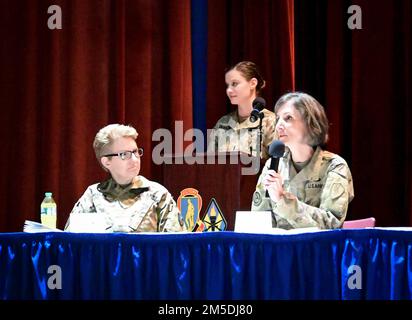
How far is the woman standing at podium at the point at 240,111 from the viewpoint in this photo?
16.8ft

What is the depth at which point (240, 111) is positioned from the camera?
524cm

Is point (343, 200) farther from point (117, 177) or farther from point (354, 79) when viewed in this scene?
point (354, 79)

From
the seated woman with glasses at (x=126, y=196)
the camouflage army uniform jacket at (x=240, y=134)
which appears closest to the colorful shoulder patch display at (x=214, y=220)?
the seated woman with glasses at (x=126, y=196)

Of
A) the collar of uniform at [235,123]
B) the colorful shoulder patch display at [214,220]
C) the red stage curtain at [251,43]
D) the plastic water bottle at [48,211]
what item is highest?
the red stage curtain at [251,43]

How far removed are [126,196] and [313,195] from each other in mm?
991

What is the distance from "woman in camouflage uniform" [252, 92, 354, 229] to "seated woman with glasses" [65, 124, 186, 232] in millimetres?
491

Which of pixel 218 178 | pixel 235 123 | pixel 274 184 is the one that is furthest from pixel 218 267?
pixel 235 123

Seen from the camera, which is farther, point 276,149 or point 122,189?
point 122,189

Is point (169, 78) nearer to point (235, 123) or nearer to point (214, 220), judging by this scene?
point (235, 123)

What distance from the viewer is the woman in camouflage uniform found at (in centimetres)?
360

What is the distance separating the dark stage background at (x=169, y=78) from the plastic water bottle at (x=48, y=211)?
0.32 meters

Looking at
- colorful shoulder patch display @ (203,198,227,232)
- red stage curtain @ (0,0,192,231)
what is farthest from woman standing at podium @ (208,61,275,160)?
colorful shoulder patch display @ (203,198,227,232)

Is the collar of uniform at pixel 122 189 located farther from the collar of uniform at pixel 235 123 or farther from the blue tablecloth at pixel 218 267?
the collar of uniform at pixel 235 123
